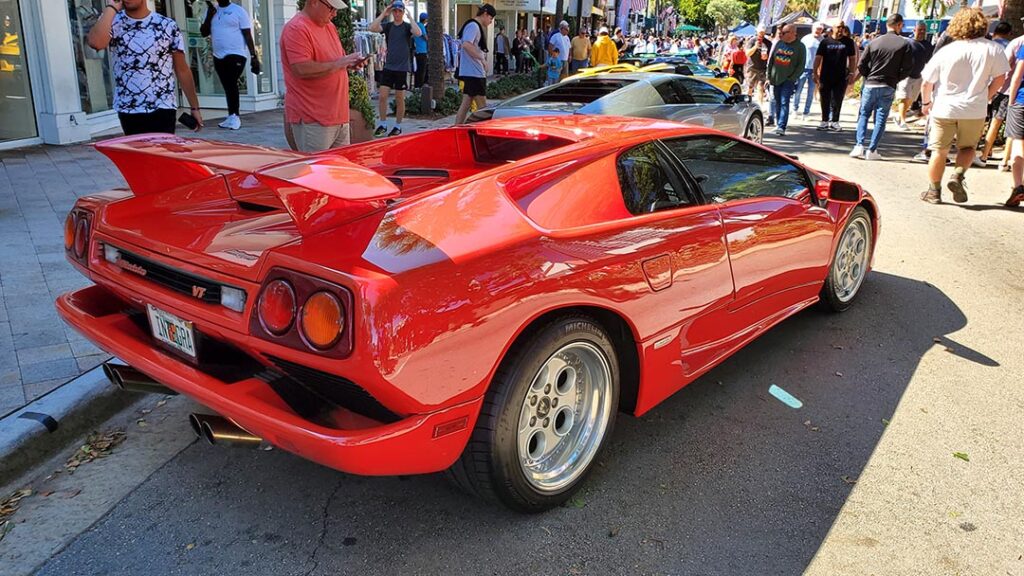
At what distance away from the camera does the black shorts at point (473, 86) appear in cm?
1144

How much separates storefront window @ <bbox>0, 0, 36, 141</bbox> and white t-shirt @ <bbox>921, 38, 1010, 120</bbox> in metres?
10.6

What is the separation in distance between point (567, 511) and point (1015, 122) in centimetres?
779

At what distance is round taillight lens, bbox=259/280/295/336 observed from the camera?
2201 mm

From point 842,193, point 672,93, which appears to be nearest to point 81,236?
point 842,193

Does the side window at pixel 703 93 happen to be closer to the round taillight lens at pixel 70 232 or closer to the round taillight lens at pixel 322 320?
the round taillight lens at pixel 70 232

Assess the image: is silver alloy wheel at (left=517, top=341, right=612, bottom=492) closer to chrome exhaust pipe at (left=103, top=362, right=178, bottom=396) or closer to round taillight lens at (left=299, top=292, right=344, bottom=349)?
round taillight lens at (left=299, top=292, right=344, bottom=349)

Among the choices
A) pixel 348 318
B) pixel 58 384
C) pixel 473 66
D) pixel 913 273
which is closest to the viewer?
pixel 348 318

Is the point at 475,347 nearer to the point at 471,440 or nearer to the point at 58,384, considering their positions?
the point at 471,440

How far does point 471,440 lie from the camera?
2.42 meters

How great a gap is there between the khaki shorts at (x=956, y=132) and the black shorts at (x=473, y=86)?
631 centimetres

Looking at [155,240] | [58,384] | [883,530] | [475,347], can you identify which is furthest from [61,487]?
[883,530]

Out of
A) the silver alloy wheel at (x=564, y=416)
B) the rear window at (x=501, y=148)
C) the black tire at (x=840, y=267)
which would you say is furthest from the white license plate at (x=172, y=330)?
the black tire at (x=840, y=267)

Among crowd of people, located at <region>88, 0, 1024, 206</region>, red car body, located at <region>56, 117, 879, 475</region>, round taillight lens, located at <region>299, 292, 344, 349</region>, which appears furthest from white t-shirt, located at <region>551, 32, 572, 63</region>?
round taillight lens, located at <region>299, 292, 344, 349</region>

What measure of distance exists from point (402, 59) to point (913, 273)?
809 cm
